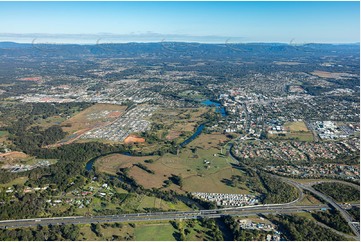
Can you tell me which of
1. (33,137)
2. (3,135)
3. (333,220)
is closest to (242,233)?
(333,220)

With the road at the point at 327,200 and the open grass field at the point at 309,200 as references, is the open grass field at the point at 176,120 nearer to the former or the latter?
the road at the point at 327,200

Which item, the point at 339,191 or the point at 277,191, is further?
the point at 339,191

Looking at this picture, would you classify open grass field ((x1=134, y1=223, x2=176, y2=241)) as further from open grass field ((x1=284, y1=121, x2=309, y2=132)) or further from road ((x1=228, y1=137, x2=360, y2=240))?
open grass field ((x1=284, y1=121, x2=309, y2=132))

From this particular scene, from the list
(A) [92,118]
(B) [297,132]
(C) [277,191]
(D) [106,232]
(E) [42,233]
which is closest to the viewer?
(E) [42,233]

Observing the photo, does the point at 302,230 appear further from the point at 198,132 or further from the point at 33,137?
the point at 33,137

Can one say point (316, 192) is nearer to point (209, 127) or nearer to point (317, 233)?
point (317, 233)
